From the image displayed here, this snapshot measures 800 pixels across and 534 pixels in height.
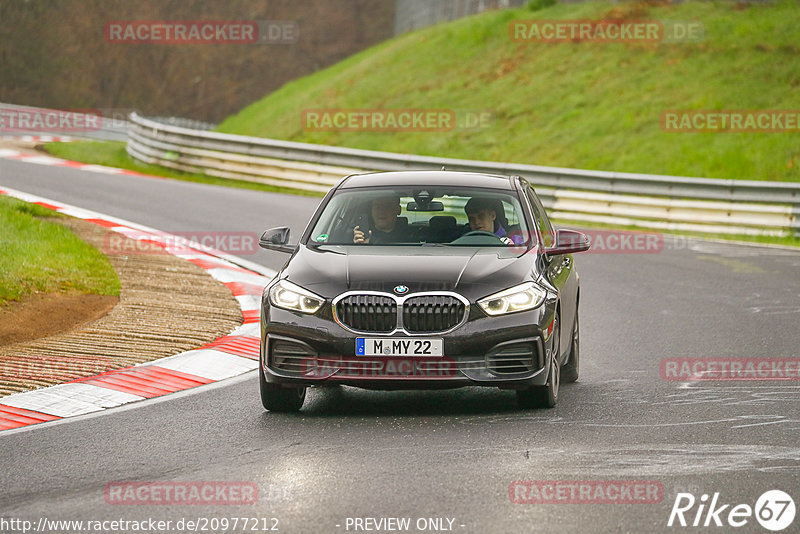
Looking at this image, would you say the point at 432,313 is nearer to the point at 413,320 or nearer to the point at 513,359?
the point at 413,320

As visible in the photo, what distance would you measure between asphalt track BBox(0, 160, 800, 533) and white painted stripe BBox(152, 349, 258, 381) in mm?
278

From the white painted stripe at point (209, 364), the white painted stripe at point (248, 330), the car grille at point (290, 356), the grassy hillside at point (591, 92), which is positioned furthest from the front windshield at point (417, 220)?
the grassy hillside at point (591, 92)

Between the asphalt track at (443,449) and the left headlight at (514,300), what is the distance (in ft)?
2.24

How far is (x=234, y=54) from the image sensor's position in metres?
57.2

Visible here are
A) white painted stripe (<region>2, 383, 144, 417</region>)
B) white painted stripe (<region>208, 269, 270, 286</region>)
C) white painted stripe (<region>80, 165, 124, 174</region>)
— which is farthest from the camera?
white painted stripe (<region>80, 165, 124, 174</region>)

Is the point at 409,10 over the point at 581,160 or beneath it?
over

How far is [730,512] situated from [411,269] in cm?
274

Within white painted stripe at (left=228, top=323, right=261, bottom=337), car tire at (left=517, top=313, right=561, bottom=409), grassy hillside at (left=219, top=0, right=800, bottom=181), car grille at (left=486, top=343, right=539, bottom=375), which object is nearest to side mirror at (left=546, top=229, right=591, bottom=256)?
car tire at (left=517, top=313, right=561, bottom=409)

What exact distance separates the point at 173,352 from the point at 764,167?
1840 cm

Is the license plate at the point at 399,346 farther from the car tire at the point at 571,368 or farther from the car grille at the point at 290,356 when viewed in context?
the car tire at the point at 571,368

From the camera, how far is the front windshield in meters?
8.62

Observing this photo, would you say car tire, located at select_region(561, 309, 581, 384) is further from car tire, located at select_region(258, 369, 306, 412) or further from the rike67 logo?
the rike67 logo

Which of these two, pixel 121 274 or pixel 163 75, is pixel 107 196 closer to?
pixel 121 274

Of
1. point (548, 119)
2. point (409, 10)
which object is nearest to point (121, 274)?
point (548, 119)
